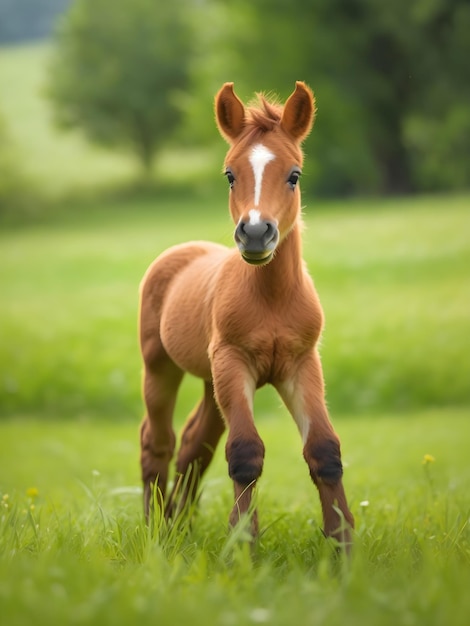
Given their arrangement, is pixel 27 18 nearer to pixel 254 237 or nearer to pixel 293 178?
pixel 293 178

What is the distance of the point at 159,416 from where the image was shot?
5262 millimetres

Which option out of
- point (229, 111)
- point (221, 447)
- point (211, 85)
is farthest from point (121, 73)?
point (229, 111)

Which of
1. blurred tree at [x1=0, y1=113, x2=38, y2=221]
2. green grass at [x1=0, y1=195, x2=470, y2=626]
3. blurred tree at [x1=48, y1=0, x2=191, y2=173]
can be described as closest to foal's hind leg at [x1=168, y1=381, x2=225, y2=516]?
green grass at [x1=0, y1=195, x2=470, y2=626]

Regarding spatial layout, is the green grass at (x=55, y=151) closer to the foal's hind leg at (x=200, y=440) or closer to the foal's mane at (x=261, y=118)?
the foal's hind leg at (x=200, y=440)

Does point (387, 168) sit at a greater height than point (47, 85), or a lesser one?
lesser

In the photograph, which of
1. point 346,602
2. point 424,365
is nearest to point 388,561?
point 346,602

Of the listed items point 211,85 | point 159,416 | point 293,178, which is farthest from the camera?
point 211,85

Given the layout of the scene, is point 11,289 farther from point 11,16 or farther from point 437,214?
point 11,16

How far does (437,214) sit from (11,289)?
10.1 meters

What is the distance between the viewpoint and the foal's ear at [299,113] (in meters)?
4.04

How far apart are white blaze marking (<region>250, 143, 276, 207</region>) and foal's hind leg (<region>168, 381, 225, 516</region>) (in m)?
1.70

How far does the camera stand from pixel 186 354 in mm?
4754

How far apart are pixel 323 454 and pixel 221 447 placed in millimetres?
7682

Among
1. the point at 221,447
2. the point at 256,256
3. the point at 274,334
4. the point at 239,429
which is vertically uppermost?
the point at 256,256
